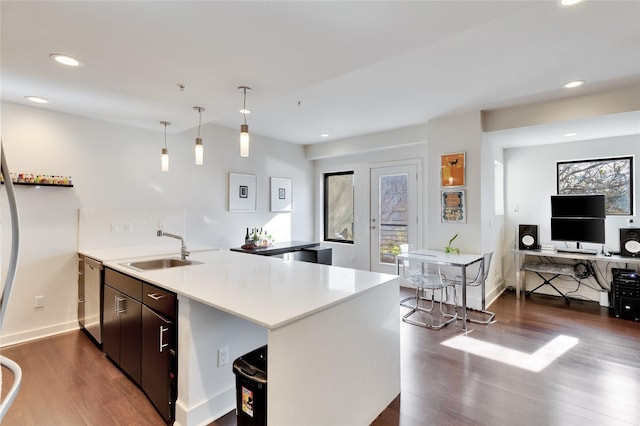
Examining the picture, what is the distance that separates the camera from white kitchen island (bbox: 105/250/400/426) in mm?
1503

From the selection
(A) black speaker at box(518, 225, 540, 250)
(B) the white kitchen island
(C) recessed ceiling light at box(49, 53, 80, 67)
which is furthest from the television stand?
(C) recessed ceiling light at box(49, 53, 80, 67)

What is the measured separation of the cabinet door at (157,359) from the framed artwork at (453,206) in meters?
3.53

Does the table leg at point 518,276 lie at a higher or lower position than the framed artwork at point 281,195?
lower

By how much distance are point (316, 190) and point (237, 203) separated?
1.86 metres

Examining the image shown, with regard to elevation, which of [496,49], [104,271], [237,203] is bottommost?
[104,271]

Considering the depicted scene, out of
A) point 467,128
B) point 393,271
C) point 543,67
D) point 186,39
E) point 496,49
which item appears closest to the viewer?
point 186,39

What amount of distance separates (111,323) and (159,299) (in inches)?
39.5

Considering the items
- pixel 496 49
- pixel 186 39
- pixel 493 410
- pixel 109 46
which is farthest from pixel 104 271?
pixel 496 49

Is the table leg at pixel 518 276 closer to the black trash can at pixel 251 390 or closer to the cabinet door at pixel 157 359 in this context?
the black trash can at pixel 251 390

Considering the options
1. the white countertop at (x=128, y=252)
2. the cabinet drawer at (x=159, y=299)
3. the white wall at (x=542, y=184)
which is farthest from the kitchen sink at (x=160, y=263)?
the white wall at (x=542, y=184)

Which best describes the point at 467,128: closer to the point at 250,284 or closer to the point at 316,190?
the point at 316,190

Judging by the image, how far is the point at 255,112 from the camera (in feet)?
13.2

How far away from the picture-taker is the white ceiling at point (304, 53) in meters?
1.61

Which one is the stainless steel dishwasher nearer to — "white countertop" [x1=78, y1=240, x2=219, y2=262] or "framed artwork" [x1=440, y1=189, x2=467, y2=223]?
"white countertop" [x1=78, y1=240, x2=219, y2=262]
